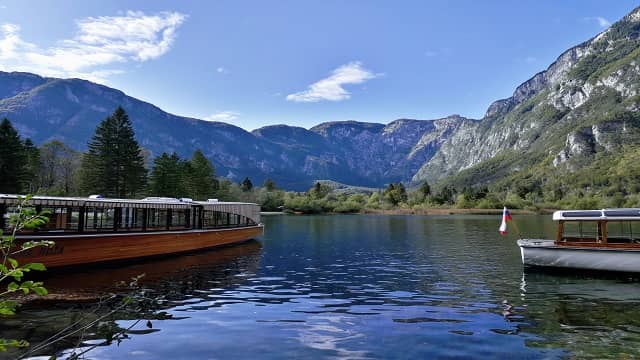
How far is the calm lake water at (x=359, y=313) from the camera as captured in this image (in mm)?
14102

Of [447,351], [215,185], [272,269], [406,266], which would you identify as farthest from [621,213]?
[215,185]

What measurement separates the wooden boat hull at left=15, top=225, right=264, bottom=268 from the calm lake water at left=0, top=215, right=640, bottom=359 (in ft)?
4.44

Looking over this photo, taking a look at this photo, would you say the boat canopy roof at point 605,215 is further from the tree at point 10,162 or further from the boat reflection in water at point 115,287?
the tree at point 10,162

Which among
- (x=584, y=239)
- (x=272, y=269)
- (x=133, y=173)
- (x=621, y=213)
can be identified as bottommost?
(x=272, y=269)

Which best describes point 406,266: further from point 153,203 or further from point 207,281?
point 153,203

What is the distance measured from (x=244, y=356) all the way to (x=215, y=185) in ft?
387

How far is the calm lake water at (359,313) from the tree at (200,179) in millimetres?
79077

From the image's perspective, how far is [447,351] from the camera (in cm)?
1380

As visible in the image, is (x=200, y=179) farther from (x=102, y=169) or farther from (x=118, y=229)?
(x=118, y=229)

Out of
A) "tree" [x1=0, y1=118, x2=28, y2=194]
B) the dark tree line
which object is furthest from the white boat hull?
the dark tree line

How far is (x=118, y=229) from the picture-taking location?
35531 millimetres

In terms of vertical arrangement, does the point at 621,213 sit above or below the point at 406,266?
above

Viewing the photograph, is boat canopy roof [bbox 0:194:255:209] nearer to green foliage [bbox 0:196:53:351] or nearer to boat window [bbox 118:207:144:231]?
boat window [bbox 118:207:144:231]

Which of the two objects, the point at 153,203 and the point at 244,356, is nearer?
the point at 244,356
